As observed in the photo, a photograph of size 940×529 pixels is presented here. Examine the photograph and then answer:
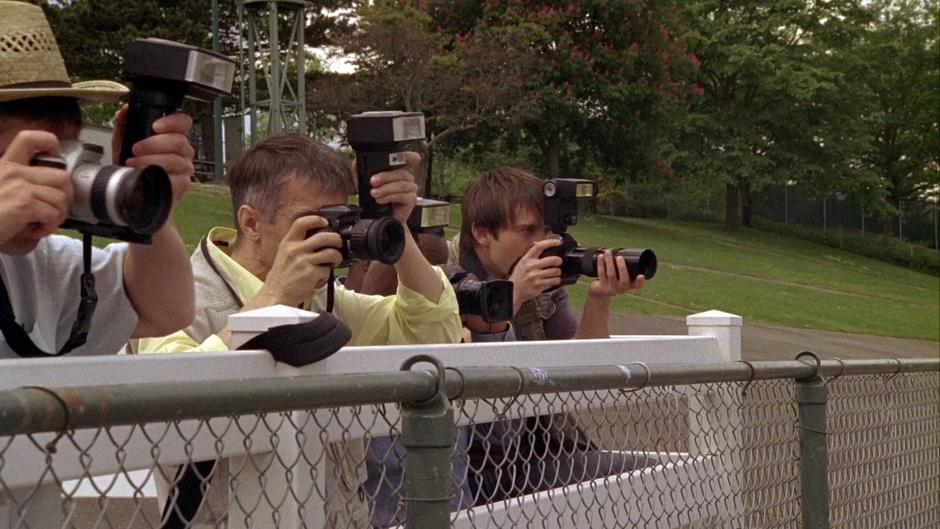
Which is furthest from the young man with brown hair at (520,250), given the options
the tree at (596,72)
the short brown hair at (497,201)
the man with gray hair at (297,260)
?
the tree at (596,72)

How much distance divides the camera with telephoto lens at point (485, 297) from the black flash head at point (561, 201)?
790 mm

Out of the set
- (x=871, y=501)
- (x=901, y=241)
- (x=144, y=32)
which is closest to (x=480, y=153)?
(x=144, y=32)

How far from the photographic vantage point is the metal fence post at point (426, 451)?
7.58 feet

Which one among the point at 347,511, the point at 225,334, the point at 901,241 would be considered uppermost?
the point at 225,334

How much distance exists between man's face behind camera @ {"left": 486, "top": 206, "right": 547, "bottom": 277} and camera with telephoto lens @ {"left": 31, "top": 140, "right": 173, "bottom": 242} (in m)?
2.71

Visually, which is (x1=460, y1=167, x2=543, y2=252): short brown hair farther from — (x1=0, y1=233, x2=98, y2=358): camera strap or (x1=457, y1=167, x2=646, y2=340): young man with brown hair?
(x1=0, y1=233, x2=98, y2=358): camera strap

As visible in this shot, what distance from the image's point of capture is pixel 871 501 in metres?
4.94

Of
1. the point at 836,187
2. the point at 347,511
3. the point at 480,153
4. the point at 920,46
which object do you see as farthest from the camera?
the point at 920,46

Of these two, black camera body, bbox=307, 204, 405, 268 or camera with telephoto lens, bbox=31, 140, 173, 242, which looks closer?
camera with telephoto lens, bbox=31, 140, 173, 242

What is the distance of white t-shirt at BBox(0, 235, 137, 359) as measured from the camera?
262cm

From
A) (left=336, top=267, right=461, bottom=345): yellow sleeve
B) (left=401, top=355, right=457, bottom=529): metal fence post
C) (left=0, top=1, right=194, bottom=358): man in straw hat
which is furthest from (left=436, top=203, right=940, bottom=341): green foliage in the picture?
(left=401, top=355, right=457, bottom=529): metal fence post

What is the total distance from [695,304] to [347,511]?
1860 cm

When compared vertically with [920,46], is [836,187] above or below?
below

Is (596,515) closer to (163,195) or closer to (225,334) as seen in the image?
(225,334)
